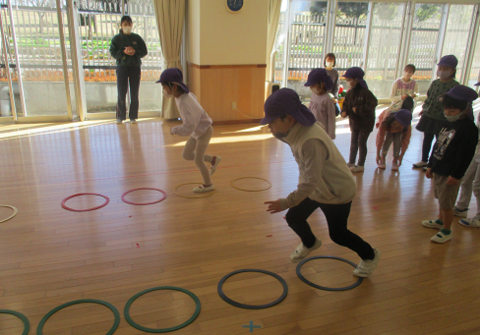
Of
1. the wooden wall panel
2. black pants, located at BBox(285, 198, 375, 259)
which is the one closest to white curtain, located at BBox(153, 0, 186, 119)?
the wooden wall panel

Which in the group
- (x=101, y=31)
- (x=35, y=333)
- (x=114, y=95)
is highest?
(x=101, y=31)

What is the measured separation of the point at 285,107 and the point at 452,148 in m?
1.72

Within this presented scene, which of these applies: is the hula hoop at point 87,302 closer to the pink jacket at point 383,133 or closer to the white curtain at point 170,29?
the pink jacket at point 383,133

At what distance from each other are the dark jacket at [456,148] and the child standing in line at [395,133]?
180 centimetres

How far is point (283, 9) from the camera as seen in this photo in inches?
364

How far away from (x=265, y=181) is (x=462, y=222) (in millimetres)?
2228

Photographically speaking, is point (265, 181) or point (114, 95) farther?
point (114, 95)

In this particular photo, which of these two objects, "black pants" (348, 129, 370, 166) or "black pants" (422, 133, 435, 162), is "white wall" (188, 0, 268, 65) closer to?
"black pants" (348, 129, 370, 166)

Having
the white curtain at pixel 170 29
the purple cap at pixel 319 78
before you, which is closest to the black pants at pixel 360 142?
the purple cap at pixel 319 78

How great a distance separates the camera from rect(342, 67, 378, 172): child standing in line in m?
4.74

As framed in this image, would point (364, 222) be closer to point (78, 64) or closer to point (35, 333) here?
point (35, 333)

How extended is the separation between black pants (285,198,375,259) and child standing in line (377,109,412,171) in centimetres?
277

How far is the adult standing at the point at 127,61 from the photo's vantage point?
744 cm

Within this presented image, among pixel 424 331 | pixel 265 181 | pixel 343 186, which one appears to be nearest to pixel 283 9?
pixel 265 181
